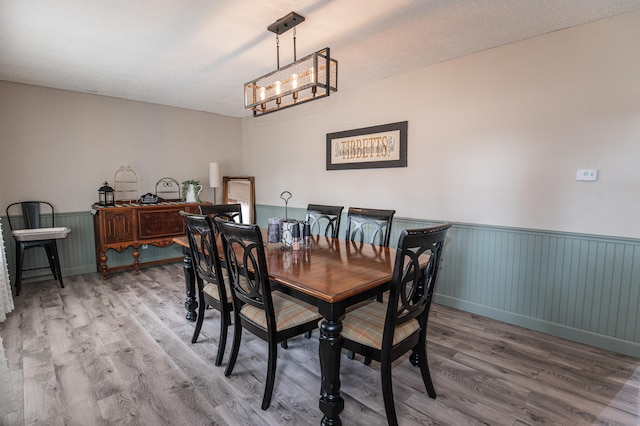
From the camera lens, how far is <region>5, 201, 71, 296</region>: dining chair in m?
3.52

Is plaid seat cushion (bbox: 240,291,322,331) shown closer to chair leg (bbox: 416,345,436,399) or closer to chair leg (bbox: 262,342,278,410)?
chair leg (bbox: 262,342,278,410)

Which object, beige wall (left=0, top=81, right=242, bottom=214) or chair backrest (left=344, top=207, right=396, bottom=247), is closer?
chair backrest (left=344, top=207, right=396, bottom=247)

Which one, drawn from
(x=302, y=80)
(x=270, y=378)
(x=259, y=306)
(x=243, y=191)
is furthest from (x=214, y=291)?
(x=243, y=191)

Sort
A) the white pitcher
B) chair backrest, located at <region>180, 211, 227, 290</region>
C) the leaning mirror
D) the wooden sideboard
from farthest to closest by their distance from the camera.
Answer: the leaning mirror, the white pitcher, the wooden sideboard, chair backrest, located at <region>180, 211, 227, 290</region>

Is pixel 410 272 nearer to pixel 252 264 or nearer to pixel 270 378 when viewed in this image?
pixel 252 264

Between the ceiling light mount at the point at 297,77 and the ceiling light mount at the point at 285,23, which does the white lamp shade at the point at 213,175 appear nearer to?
the ceiling light mount at the point at 297,77

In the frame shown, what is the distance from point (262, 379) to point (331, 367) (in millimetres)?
719

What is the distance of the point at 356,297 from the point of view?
1.61 m

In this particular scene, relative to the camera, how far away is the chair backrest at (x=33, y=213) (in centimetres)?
382

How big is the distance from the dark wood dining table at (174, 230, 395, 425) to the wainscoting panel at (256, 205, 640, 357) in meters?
1.40

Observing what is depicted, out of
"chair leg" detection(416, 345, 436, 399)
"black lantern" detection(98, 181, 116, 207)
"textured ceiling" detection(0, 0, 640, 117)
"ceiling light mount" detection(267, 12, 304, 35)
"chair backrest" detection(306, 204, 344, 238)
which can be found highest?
"textured ceiling" detection(0, 0, 640, 117)

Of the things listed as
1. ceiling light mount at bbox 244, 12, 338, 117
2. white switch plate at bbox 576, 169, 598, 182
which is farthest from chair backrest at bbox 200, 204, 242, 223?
white switch plate at bbox 576, 169, 598, 182

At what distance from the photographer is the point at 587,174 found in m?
2.45

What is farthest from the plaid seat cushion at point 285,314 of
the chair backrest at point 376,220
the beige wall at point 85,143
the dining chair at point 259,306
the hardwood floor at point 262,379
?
the beige wall at point 85,143
